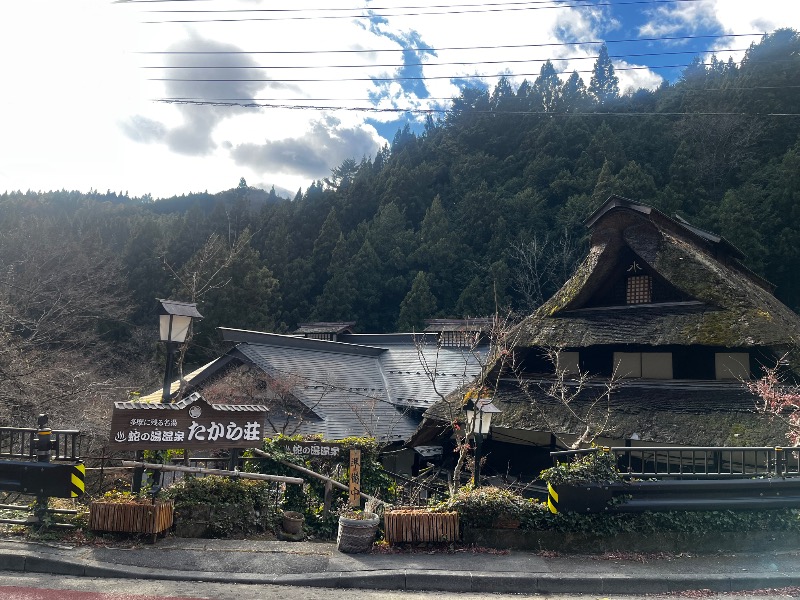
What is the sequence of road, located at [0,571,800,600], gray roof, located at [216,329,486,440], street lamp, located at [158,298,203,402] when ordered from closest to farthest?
road, located at [0,571,800,600]
street lamp, located at [158,298,203,402]
gray roof, located at [216,329,486,440]

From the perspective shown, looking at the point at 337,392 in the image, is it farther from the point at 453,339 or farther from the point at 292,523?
the point at 292,523

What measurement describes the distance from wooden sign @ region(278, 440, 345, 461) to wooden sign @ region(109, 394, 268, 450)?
0.69 m

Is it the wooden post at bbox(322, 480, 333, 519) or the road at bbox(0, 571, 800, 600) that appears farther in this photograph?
the wooden post at bbox(322, 480, 333, 519)

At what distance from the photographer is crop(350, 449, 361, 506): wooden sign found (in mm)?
8805

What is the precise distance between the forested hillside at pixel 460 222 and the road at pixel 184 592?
77.2 feet

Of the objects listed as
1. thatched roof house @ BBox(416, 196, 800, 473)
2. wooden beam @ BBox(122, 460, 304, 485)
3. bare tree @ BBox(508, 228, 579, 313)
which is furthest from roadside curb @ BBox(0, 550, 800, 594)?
bare tree @ BBox(508, 228, 579, 313)

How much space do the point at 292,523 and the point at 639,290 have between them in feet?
40.8

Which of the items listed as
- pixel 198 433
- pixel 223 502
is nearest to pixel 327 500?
pixel 223 502

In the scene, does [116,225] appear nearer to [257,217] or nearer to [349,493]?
[257,217]

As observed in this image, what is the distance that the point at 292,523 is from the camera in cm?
841

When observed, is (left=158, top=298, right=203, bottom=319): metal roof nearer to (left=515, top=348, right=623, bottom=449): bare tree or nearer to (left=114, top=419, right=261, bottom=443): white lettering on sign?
(left=114, top=419, right=261, bottom=443): white lettering on sign

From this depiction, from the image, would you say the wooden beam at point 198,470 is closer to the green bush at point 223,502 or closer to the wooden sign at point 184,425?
the green bush at point 223,502

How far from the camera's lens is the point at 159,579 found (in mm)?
6324

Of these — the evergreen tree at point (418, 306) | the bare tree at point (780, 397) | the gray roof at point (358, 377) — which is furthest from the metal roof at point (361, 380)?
the evergreen tree at point (418, 306)
